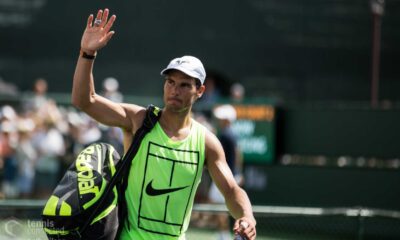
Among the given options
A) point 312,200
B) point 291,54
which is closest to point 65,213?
point 312,200

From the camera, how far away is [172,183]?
5.48m

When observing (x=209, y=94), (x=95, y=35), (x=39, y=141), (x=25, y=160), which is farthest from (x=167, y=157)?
(x=209, y=94)

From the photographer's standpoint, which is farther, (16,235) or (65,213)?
(16,235)

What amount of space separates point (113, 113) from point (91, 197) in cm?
53

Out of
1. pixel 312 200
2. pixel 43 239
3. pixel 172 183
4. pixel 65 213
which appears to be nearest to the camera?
pixel 65 213

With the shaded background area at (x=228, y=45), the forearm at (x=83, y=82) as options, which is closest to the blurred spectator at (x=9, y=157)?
the shaded background area at (x=228, y=45)

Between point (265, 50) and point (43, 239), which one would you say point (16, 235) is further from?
point (265, 50)

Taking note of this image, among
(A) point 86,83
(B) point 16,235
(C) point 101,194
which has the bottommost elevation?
(B) point 16,235

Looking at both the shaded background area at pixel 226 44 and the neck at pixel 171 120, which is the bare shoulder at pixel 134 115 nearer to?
the neck at pixel 171 120

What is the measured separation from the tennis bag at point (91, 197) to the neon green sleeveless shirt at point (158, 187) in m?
0.07

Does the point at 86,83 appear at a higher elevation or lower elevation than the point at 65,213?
higher

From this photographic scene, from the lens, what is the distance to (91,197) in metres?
5.18

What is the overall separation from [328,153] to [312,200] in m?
0.91

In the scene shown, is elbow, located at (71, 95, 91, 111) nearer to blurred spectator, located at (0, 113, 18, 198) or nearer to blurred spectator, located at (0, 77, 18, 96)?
blurred spectator, located at (0, 113, 18, 198)
